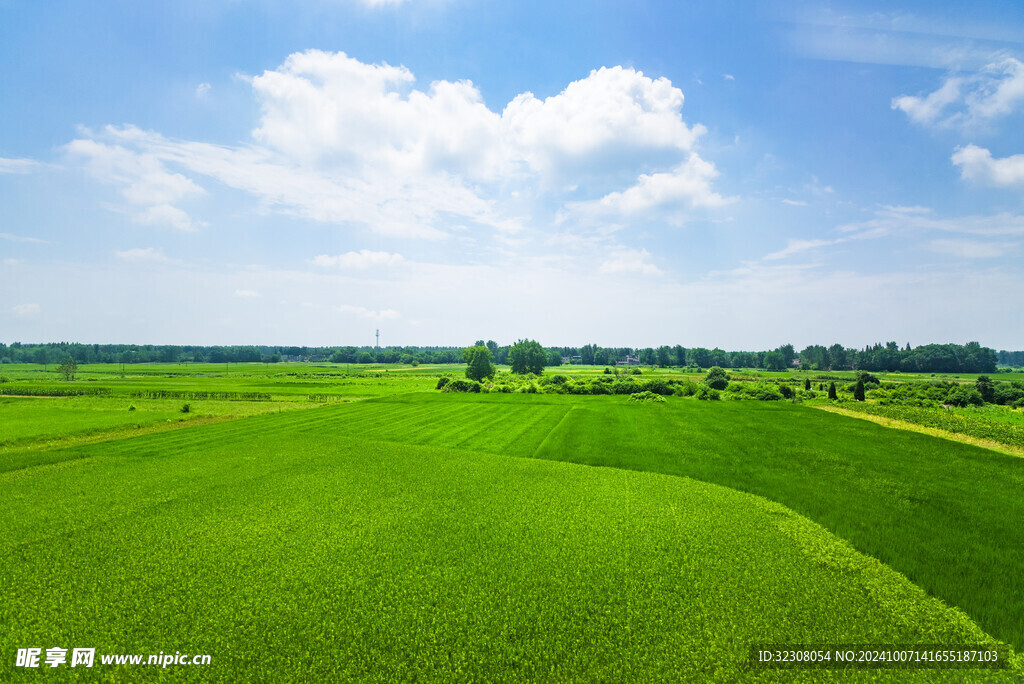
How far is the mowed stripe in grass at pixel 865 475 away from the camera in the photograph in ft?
38.1

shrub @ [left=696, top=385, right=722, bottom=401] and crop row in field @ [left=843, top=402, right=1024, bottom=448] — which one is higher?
crop row in field @ [left=843, top=402, right=1024, bottom=448]

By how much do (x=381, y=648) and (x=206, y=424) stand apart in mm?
37643

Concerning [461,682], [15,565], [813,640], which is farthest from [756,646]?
[15,565]

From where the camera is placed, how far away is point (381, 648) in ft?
27.0

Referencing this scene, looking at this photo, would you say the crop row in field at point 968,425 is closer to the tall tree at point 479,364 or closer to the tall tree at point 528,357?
the tall tree at point 479,364

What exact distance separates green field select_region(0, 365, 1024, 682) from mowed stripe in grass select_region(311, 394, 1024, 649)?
122 mm

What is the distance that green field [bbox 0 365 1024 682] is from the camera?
8.27 meters

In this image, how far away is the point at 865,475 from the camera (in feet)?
68.5

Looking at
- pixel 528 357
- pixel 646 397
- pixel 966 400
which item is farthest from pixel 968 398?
pixel 528 357

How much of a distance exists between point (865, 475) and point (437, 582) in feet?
71.4

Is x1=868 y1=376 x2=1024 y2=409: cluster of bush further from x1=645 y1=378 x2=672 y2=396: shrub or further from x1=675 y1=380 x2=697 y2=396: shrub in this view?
x1=645 y1=378 x2=672 y2=396: shrub

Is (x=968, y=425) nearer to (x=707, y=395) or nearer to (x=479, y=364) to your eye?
(x=707, y=395)

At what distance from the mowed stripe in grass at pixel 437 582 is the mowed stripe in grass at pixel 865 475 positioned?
1584 mm

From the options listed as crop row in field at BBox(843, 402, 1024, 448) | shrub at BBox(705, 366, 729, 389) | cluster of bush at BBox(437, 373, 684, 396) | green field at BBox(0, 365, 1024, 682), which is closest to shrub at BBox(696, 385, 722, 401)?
cluster of bush at BBox(437, 373, 684, 396)
